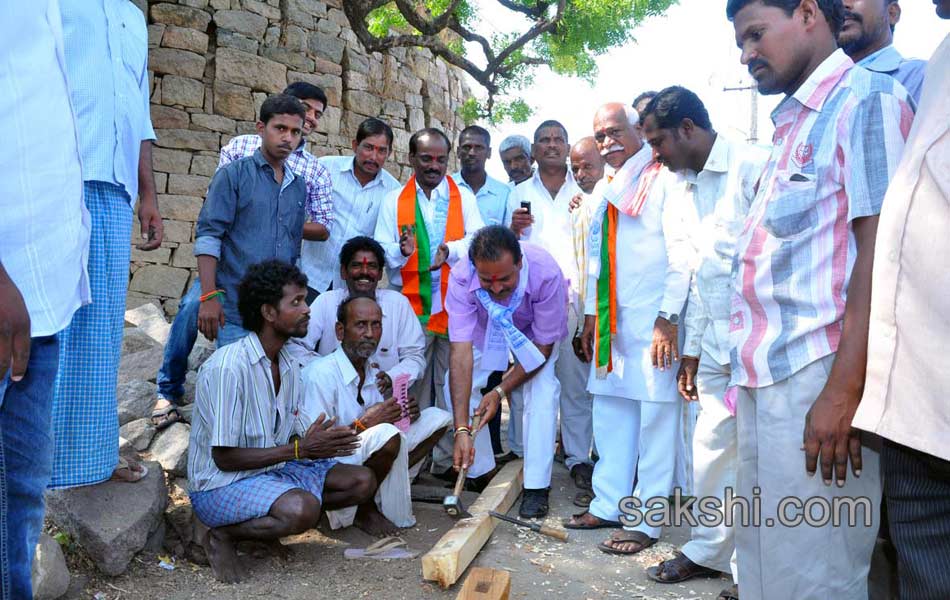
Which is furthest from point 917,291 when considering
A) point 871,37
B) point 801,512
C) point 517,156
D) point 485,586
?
point 517,156

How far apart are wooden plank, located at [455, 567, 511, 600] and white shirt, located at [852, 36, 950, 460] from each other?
3.35ft

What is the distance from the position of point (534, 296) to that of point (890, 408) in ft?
8.29

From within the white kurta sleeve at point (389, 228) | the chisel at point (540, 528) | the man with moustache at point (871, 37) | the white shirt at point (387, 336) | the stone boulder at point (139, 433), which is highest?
the man with moustache at point (871, 37)

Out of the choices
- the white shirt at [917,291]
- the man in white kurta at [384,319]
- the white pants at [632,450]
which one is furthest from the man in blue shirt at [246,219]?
the white shirt at [917,291]

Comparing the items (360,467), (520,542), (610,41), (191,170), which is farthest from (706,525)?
(610,41)

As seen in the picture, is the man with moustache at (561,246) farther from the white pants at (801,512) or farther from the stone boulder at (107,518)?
the white pants at (801,512)

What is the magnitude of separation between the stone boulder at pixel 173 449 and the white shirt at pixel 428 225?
4.74 ft

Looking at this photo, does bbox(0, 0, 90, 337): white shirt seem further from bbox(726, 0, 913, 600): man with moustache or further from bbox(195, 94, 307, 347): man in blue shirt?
bbox(195, 94, 307, 347): man in blue shirt

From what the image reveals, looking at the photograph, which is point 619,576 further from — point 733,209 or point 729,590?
point 733,209

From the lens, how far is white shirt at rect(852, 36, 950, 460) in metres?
1.45

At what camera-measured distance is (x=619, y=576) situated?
321 centimetres

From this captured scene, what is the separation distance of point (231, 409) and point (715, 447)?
1932 millimetres

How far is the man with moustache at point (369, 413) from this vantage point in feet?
12.2

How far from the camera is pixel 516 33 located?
9414mm
